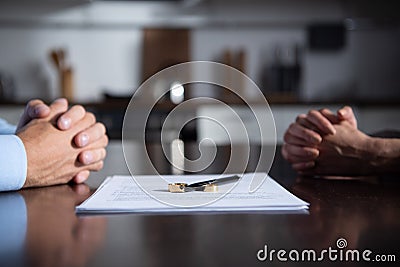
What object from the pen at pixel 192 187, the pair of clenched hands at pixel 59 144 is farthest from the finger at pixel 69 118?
the pen at pixel 192 187

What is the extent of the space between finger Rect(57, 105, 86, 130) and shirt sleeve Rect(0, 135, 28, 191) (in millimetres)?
84

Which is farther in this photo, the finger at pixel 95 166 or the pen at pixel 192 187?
the finger at pixel 95 166

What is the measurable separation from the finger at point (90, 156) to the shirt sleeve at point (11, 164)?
0.12m

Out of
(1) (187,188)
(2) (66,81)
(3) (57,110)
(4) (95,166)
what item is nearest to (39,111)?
(3) (57,110)

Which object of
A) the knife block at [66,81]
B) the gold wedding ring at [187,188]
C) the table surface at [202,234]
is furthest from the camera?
the knife block at [66,81]

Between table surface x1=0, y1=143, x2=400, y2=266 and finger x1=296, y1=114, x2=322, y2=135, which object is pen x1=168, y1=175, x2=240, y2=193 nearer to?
table surface x1=0, y1=143, x2=400, y2=266

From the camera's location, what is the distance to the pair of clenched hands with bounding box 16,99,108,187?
93cm

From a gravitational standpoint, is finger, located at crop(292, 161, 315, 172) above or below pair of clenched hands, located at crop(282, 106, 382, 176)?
below

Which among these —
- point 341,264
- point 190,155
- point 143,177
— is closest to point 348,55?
point 190,155

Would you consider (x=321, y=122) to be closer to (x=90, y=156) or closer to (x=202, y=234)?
(x=90, y=156)

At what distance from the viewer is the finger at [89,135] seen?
3.28 ft

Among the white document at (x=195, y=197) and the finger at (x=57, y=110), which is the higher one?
the finger at (x=57, y=110)

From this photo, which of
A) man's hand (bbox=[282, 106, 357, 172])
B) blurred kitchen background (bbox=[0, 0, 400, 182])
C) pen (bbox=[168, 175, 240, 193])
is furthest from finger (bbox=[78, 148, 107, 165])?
blurred kitchen background (bbox=[0, 0, 400, 182])

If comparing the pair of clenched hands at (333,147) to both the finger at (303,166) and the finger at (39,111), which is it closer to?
the finger at (303,166)
